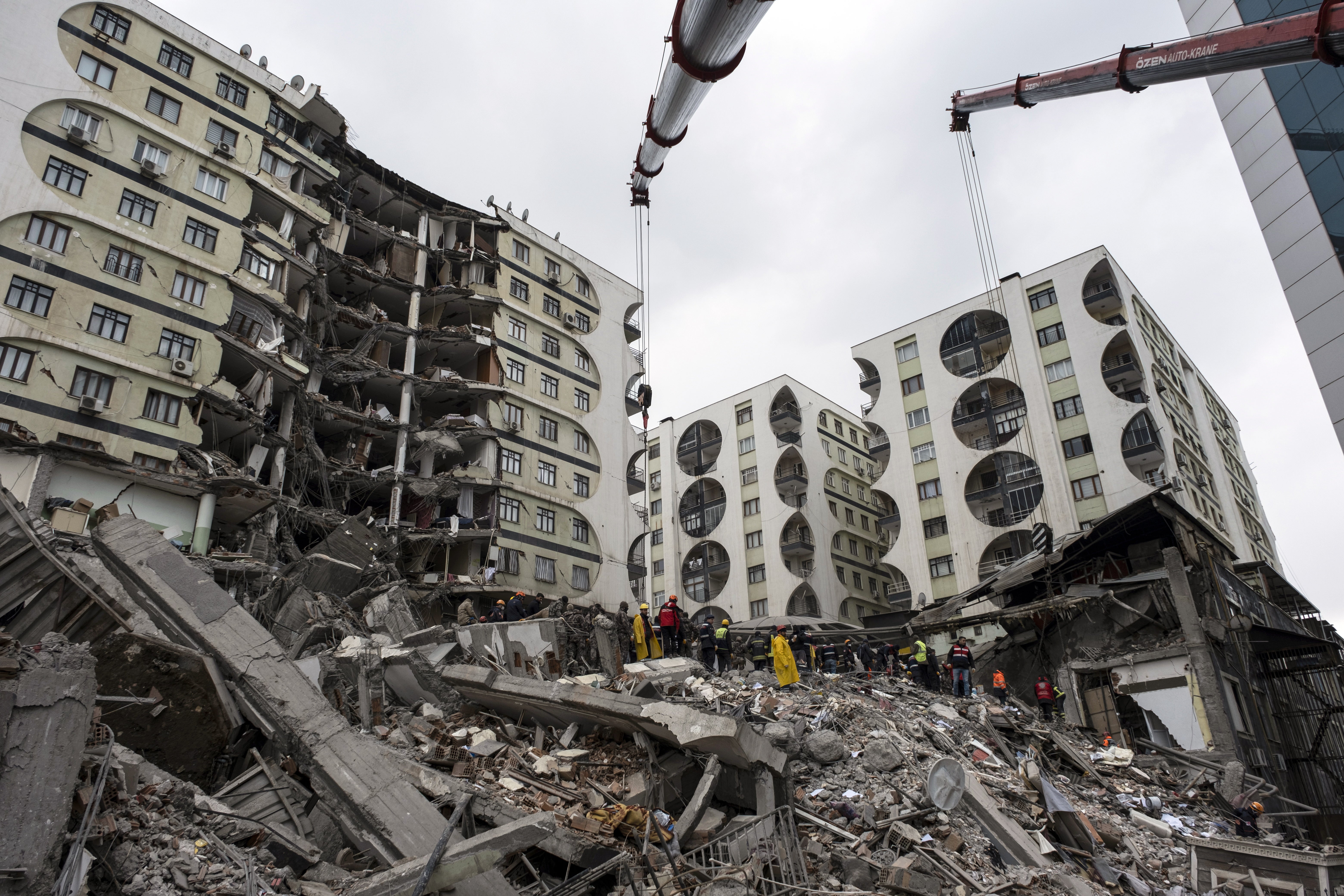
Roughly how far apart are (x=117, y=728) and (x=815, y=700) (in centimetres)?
1094

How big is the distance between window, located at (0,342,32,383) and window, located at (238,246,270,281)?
7.40 metres

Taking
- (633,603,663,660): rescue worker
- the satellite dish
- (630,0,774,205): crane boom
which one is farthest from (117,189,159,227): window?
the satellite dish

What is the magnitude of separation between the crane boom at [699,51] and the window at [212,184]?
670 inches

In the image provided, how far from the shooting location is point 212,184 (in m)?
27.7

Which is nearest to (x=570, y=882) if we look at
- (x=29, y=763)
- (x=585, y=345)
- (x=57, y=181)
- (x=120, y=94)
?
(x=29, y=763)

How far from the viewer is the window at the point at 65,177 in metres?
23.8

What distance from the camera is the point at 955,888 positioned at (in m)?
9.40

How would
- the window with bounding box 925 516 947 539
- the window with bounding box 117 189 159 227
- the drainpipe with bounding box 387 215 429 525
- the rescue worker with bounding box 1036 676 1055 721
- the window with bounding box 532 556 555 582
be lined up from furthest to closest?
the window with bounding box 925 516 947 539, the window with bounding box 532 556 555 582, the drainpipe with bounding box 387 215 429 525, the window with bounding box 117 189 159 227, the rescue worker with bounding box 1036 676 1055 721

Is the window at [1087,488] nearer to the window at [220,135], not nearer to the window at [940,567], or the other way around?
the window at [940,567]

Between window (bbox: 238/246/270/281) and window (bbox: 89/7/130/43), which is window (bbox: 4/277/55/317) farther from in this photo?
window (bbox: 89/7/130/43)

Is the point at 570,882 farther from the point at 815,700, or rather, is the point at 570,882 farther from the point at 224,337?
the point at 224,337

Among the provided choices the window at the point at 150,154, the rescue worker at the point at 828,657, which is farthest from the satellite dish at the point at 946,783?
the window at the point at 150,154

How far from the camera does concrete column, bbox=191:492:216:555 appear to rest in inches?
937

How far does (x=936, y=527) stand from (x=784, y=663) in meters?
28.2
